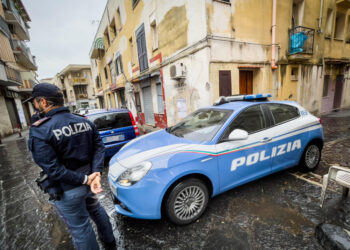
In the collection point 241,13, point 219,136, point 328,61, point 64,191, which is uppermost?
point 241,13

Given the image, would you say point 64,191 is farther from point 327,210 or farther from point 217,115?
point 327,210

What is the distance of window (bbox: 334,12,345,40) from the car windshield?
1236 cm

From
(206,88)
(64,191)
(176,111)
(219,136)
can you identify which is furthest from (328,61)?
Result: (64,191)

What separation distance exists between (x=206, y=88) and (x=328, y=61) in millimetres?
8643

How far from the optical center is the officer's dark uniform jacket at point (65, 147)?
54.3 inches

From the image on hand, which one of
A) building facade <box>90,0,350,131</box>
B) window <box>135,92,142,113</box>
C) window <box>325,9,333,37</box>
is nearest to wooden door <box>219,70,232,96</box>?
building facade <box>90,0,350,131</box>

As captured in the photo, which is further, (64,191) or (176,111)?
(176,111)

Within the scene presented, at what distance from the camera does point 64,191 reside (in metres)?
1.51

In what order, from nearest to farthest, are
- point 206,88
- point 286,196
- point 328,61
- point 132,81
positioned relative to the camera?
point 286,196
point 206,88
point 328,61
point 132,81

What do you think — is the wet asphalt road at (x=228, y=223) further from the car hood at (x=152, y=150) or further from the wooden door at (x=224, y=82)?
the wooden door at (x=224, y=82)

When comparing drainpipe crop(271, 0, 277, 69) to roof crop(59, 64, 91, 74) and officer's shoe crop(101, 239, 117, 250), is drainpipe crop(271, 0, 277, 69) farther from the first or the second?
roof crop(59, 64, 91, 74)

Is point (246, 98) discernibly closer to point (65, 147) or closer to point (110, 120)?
point (65, 147)

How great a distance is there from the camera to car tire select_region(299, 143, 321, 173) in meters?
3.20

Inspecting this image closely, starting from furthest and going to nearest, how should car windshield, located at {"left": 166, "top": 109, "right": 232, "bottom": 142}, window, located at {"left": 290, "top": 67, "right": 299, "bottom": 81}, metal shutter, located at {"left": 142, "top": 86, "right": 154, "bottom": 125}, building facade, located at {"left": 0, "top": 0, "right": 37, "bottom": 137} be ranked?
building facade, located at {"left": 0, "top": 0, "right": 37, "bottom": 137}
metal shutter, located at {"left": 142, "top": 86, "right": 154, "bottom": 125}
window, located at {"left": 290, "top": 67, "right": 299, "bottom": 81}
car windshield, located at {"left": 166, "top": 109, "right": 232, "bottom": 142}
